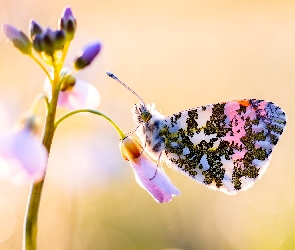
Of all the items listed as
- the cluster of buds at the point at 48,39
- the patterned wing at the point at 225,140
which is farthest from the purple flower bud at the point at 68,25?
the patterned wing at the point at 225,140

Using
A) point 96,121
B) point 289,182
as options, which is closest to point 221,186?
point 96,121

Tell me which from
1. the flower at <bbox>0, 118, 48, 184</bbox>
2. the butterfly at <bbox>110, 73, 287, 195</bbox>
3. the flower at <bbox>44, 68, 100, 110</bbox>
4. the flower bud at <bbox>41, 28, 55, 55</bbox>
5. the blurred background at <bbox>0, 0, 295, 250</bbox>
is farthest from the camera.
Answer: the blurred background at <bbox>0, 0, 295, 250</bbox>

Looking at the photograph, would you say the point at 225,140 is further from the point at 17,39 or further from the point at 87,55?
the point at 17,39

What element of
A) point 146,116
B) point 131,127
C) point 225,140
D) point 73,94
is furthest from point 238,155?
point 131,127

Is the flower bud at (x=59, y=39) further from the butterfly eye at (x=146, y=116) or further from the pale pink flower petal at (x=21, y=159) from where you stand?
the butterfly eye at (x=146, y=116)

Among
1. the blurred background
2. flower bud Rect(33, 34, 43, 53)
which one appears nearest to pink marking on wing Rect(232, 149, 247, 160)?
flower bud Rect(33, 34, 43, 53)

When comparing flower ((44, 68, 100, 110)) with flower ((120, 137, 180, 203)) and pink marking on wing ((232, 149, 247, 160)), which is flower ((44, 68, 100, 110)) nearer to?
flower ((120, 137, 180, 203))

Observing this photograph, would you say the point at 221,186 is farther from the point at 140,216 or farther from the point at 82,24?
the point at 82,24
